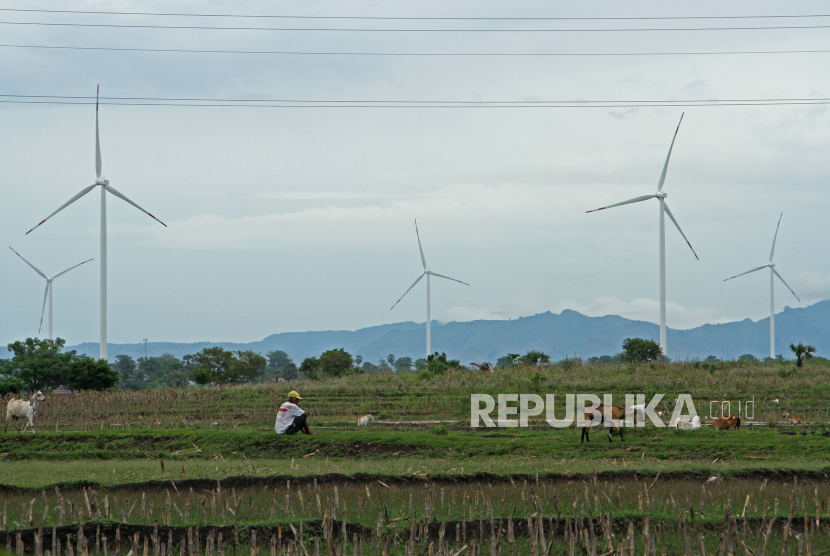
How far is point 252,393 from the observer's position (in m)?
43.2

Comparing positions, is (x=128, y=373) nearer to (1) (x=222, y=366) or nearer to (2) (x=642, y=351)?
(1) (x=222, y=366)

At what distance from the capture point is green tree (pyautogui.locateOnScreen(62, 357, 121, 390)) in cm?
5162

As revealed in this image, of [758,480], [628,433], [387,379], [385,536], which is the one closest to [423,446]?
[628,433]

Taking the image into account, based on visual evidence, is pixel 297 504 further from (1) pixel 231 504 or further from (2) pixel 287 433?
(2) pixel 287 433

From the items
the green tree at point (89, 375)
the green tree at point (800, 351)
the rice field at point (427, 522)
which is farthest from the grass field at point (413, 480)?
the green tree at point (89, 375)

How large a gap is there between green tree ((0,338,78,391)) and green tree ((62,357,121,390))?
195 cm

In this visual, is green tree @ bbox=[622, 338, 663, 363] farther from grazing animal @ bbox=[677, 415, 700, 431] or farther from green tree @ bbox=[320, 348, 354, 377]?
grazing animal @ bbox=[677, 415, 700, 431]

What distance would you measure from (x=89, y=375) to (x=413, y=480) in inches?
1594

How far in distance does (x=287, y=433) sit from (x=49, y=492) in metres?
8.66

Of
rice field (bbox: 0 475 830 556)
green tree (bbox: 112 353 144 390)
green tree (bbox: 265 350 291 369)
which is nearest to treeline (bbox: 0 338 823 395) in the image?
rice field (bbox: 0 475 830 556)

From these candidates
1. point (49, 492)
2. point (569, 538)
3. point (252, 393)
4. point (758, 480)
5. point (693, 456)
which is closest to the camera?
point (569, 538)

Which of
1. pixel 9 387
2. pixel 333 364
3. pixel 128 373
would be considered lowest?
pixel 128 373

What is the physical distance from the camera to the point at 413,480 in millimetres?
17406

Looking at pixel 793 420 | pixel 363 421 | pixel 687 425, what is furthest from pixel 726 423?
pixel 363 421
